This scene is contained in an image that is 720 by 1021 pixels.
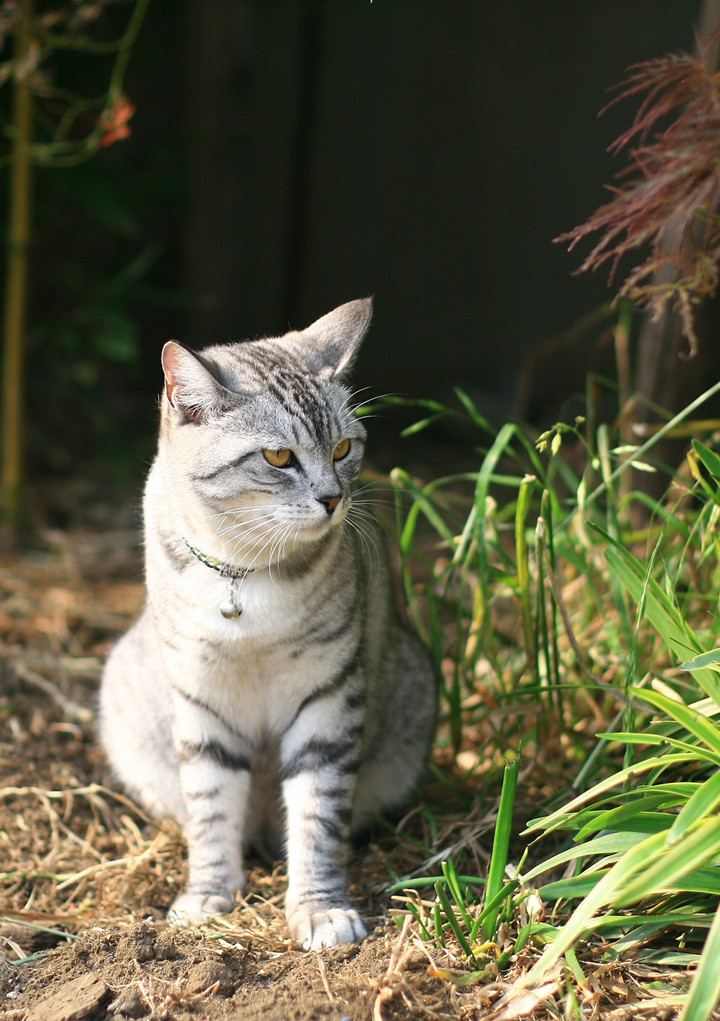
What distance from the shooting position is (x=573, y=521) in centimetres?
270

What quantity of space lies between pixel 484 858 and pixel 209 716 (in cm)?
76

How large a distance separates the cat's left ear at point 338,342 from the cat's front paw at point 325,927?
126 cm

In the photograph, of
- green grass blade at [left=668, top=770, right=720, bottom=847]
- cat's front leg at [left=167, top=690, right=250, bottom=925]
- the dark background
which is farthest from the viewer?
the dark background

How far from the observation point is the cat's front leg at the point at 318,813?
206cm

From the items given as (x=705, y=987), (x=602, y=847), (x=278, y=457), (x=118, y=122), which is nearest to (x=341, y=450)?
(x=278, y=457)

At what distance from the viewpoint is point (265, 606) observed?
204 centimetres

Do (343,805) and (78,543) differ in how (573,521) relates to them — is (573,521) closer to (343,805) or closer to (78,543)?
(343,805)

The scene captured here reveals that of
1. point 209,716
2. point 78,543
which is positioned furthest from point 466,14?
point 209,716

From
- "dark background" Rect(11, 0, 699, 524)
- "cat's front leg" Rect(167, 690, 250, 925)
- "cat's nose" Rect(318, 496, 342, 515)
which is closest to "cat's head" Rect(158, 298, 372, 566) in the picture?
"cat's nose" Rect(318, 496, 342, 515)

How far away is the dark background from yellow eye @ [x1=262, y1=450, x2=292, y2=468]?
2717mm

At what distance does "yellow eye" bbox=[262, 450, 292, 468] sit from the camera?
6.55ft

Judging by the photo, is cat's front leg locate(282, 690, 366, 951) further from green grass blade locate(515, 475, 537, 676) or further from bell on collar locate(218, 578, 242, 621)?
green grass blade locate(515, 475, 537, 676)

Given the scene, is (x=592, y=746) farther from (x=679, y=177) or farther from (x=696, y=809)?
(x=679, y=177)

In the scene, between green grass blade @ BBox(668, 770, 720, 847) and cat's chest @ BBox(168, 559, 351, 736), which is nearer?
green grass blade @ BBox(668, 770, 720, 847)
